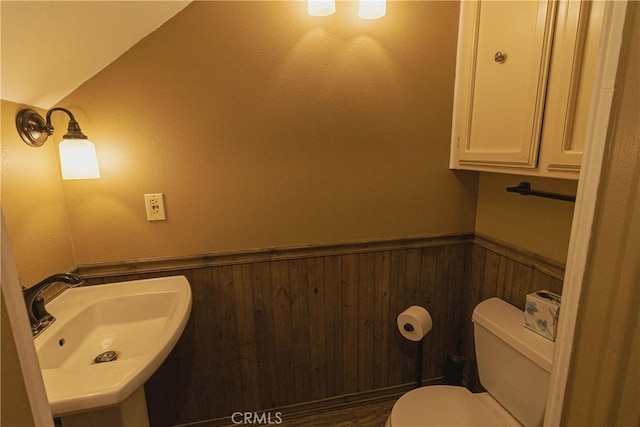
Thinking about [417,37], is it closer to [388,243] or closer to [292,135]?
[292,135]

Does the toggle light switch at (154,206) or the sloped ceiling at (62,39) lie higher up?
the sloped ceiling at (62,39)

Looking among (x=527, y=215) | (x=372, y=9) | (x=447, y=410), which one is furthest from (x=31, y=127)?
(x=527, y=215)

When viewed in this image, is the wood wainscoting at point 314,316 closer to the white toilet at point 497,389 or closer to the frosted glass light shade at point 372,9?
the white toilet at point 497,389

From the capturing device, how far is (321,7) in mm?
1190

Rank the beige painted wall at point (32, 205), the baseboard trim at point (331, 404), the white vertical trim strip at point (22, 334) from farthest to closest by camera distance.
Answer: the baseboard trim at point (331, 404), the beige painted wall at point (32, 205), the white vertical trim strip at point (22, 334)

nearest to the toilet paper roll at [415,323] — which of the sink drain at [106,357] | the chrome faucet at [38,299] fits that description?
the sink drain at [106,357]

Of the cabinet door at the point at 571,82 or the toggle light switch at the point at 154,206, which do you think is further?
the toggle light switch at the point at 154,206

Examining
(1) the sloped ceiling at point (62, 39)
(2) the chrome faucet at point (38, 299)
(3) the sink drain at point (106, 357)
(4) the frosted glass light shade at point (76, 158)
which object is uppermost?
(1) the sloped ceiling at point (62, 39)

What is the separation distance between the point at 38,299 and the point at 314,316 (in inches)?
42.1

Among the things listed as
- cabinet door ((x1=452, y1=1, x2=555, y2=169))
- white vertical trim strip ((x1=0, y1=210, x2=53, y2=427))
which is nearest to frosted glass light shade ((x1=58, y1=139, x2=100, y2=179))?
white vertical trim strip ((x1=0, y1=210, x2=53, y2=427))

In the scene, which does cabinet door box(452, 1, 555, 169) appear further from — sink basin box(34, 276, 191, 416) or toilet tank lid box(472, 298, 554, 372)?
sink basin box(34, 276, 191, 416)

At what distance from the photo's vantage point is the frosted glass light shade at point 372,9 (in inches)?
47.8

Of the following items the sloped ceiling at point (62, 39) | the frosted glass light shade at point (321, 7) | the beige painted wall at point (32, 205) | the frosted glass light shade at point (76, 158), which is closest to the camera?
the sloped ceiling at point (62, 39)

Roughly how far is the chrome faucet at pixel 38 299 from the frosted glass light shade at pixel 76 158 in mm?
372
